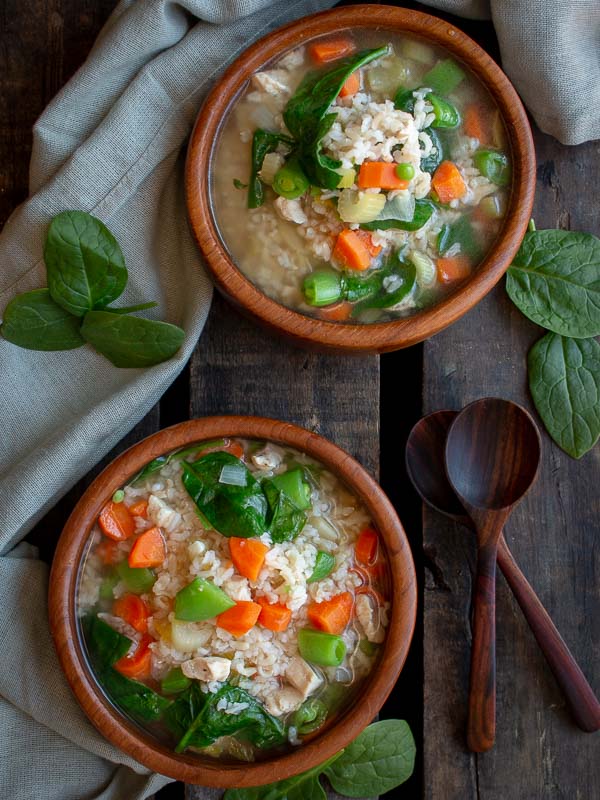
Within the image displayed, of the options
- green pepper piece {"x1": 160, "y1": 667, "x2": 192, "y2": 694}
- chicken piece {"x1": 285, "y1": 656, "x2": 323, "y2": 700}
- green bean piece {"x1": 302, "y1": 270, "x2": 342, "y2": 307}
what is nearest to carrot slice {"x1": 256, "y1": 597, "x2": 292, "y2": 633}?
chicken piece {"x1": 285, "y1": 656, "x2": 323, "y2": 700}

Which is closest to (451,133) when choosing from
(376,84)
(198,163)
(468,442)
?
(376,84)

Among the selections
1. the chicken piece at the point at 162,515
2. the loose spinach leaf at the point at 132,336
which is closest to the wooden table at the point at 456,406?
the loose spinach leaf at the point at 132,336

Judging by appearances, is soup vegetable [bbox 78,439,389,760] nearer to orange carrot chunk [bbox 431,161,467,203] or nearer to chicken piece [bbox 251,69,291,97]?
orange carrot chunk [bbox 431,161,467,203]

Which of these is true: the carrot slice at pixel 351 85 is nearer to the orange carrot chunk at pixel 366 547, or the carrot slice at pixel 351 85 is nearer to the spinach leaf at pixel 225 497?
the spinach leaf at pixel 225 497

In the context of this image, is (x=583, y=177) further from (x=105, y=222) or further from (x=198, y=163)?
(x=105, y=222)

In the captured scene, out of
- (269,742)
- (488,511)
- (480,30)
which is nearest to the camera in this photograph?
(269,742)

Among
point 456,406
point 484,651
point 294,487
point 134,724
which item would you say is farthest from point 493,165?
point 134,724

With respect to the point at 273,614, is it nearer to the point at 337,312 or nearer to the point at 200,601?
the point at 200,601
